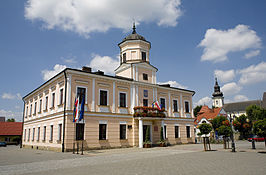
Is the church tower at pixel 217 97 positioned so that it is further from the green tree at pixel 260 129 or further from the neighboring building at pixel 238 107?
the green tree at pixel 260 129

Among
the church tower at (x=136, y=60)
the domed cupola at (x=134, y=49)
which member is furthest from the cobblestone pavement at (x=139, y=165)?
the domed cupola at (x=134, y=49)

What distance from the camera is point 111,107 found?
23.4 metres

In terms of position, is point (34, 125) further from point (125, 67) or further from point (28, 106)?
point (125, 67)

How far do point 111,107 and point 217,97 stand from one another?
83215mm

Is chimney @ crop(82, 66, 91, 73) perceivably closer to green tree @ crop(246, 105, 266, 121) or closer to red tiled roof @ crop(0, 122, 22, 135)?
red tiled roof @ crop(0, 122, 22, 135)

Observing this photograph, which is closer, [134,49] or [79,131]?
[79,131]

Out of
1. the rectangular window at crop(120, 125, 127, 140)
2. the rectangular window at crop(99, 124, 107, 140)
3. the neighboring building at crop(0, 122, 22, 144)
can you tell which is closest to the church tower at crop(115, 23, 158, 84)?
the rectangular window at crop(120, 125, 127, 140)

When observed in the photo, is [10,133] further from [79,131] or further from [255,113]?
[255,113]

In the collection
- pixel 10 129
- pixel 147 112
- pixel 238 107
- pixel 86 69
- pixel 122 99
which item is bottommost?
pixel 10 129

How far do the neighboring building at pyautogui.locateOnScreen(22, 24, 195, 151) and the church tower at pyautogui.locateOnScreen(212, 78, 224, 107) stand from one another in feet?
227

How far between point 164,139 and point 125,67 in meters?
10.5

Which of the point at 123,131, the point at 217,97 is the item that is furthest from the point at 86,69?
the point at 217,97

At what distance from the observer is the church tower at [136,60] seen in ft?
87.2

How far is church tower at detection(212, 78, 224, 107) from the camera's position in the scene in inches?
3719
